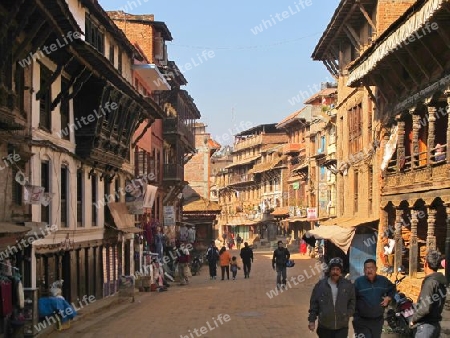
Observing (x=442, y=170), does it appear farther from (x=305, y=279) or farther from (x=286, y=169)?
(x=286, y=169)

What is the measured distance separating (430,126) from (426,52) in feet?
7.14

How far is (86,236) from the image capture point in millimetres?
24375

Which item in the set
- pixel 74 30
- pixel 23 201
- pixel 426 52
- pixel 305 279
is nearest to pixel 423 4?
pixel 426 52

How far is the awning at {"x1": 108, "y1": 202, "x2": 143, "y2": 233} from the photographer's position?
2784 centimetres

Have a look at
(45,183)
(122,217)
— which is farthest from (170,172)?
(45,183)

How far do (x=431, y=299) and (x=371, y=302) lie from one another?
931 millimetres

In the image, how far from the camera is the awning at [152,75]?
34.5 metres

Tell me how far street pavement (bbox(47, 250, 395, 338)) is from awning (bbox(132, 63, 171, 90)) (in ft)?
33.4

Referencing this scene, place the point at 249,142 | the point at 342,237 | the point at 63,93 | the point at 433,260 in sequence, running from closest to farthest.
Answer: the point at 433,260 < the point at 63,93 < the point at 342,237 < the point at 249,142

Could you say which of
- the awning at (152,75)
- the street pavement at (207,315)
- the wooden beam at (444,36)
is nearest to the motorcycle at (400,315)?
the street pavement at (207,315)

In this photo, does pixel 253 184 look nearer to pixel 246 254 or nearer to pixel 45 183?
pixel 246 254

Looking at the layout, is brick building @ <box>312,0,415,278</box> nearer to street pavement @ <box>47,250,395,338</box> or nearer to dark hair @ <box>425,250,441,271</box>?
street pavement @ <box>47,250,395,338</box>

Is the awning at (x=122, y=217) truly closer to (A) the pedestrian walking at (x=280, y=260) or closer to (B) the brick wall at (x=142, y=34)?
(A) the pedestrian walking at (x=280, y=260)

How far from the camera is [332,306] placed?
9930mm
